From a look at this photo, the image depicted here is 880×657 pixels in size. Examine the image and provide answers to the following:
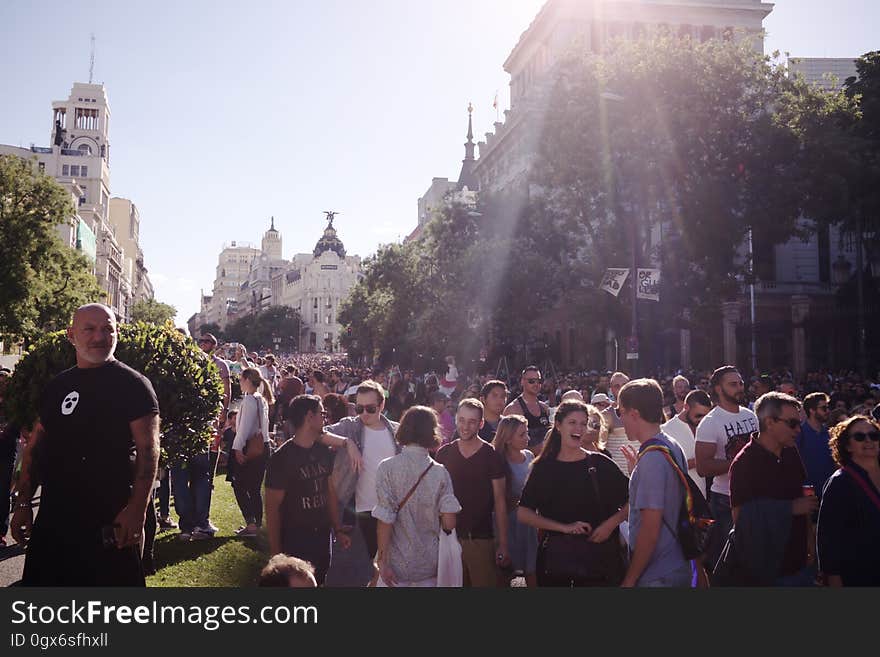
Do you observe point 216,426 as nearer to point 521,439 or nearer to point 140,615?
point 521,439

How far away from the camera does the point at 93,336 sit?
13.1ft

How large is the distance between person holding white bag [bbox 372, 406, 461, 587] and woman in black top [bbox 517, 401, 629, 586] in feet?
1.73

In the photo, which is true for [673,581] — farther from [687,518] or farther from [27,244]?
[27,244]

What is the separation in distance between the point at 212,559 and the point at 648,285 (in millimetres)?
16086

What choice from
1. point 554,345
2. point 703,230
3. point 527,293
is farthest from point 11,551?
point 554,345

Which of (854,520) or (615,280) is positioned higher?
(615,280)

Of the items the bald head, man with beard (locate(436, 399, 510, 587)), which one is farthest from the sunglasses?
the bald head

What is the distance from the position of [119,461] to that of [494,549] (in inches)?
106

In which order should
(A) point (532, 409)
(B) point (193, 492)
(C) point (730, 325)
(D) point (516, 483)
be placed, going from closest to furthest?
(D) point (516, 483) < (A) point (532, 409) < (B) point (193, 492) < (C) point (730, 325)

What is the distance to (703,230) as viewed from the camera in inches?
936

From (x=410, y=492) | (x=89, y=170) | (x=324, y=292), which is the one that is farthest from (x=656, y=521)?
(x=324, y=292)

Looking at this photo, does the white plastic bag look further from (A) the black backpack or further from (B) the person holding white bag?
(A) the black backpack

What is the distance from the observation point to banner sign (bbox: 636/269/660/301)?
21547 millimetres

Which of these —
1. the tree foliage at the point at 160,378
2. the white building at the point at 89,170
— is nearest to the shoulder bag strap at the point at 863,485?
the tree foliage at the point at 160,378
